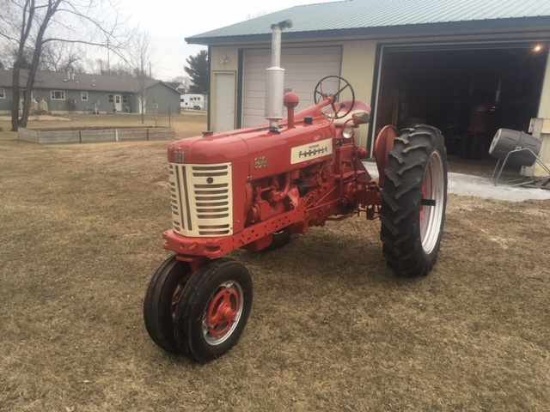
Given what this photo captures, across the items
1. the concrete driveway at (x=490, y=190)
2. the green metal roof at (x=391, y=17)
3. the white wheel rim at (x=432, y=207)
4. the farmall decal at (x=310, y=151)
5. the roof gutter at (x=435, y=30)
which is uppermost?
the green metal roof at (x=391, y=17)

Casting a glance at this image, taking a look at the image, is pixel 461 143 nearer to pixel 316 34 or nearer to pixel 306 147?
pixel 316 34

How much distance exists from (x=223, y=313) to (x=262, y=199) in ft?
2.76

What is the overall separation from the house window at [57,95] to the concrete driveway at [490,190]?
158 feet

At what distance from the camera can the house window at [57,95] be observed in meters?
48.4

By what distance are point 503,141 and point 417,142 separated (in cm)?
465

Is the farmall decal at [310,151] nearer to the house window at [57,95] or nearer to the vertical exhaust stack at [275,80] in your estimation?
the vertical exhaust stack at [275,80]

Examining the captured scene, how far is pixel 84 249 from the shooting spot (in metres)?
4.58

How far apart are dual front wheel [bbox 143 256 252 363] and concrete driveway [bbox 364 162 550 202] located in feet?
17.7

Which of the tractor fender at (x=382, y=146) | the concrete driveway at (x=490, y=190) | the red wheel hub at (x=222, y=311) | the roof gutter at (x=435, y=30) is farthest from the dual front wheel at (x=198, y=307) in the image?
the roof gutter at (x=435, y=30)

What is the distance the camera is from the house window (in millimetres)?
48438

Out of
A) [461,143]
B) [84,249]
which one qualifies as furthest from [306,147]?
[461,143]

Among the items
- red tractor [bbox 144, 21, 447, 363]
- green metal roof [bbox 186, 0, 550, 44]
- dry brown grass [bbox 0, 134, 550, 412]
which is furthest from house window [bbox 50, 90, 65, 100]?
red tractor [bbox 144, 21, 447, 363]

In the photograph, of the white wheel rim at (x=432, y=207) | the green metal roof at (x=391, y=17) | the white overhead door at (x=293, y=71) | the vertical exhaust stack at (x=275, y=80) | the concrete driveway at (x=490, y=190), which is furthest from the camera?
the white overhead door at (x=293, y=71)

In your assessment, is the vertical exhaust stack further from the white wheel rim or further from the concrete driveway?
the concrete driveway
